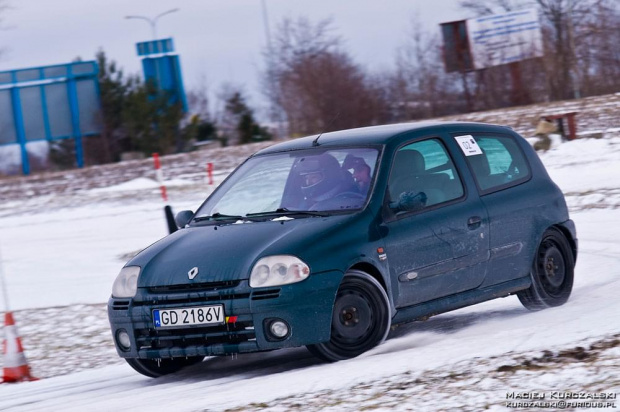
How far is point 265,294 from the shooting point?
615 centimetres

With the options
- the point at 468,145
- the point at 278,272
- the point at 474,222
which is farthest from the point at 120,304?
the point at 468,145

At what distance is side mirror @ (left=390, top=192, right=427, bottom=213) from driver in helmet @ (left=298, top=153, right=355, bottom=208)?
314mm

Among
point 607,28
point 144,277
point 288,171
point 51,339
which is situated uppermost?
point 607,28

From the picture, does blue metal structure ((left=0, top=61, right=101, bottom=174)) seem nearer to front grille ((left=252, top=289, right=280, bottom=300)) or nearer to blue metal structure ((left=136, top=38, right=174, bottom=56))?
blue metal structure ((left=136, top=38, right=174, bottom=56))

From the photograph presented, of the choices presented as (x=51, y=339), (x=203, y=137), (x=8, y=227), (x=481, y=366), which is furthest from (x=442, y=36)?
(x=481, y=366)

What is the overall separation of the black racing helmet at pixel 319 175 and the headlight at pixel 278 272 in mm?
915

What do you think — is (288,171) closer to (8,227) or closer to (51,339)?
(51,339)

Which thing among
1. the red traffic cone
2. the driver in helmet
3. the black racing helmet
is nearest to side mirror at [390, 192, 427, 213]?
the driver in helmet

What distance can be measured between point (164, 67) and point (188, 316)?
Answer: 53816mm

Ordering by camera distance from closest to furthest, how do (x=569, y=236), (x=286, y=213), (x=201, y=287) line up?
(x=201, y=287) → (x=286, y=213) → (x=569, y=236)

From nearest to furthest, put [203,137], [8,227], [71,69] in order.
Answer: [8,227]
[71,69]
[203,137]

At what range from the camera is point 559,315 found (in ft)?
24.2

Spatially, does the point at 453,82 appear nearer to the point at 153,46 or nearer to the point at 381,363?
the point at 153,46

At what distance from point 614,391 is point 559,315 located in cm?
272
